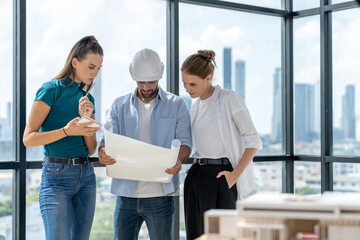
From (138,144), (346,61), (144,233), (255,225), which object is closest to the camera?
(255,225)

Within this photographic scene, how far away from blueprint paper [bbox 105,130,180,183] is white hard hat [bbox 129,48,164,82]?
392 millimetres

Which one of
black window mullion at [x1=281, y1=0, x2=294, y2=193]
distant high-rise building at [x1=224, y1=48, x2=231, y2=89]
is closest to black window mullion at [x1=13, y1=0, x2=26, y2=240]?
distant high-rise building at [x1=224, y1=48, x2=231, y2=89]

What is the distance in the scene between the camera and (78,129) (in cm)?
232

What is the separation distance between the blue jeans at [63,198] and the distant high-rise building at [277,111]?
216 cm

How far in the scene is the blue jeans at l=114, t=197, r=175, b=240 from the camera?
8.39 ft

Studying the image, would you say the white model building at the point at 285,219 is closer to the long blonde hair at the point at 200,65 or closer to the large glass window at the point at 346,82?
the long blonde hair at the point at 200,65

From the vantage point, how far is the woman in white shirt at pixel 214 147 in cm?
261

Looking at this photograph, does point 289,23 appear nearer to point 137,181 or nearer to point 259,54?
point 259,54

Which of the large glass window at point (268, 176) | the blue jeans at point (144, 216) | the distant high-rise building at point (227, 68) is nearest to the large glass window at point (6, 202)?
the blue jeans at point (144, 216)

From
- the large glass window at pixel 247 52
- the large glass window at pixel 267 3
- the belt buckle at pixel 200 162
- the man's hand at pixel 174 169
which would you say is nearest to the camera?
the man's hand at pixel 174 169

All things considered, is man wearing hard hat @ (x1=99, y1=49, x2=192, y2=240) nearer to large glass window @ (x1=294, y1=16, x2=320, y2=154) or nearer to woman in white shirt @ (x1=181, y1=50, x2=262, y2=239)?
woman in white shirt @ (x1=181, y1=50, x2=262, y2=239)

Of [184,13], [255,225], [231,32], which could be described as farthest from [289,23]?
[255,225]

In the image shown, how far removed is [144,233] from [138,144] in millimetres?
1457

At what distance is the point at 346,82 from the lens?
396cm
